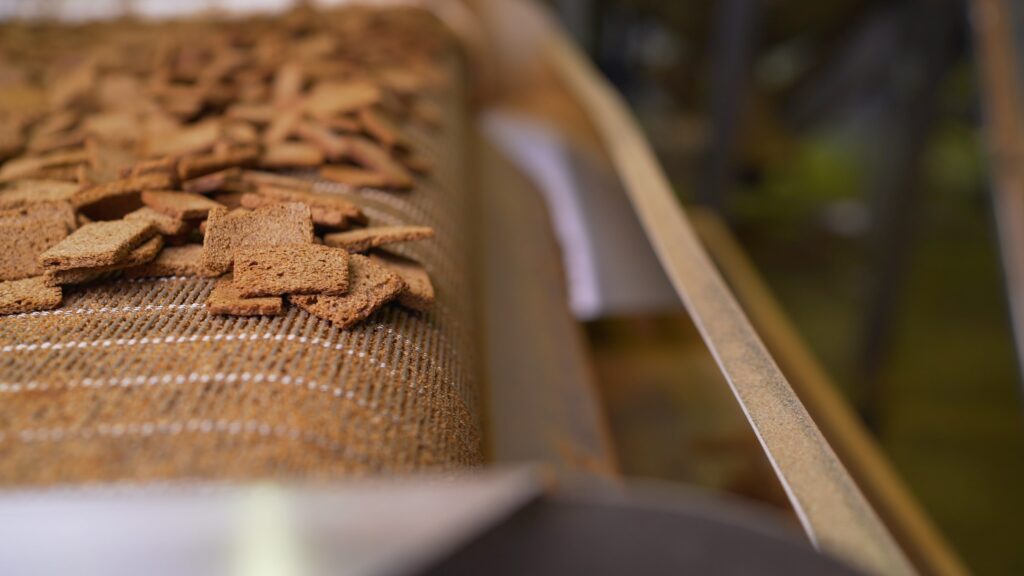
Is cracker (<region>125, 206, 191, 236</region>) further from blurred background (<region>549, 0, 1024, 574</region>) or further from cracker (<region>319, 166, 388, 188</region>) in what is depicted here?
blurred background (<region>549, 0, 1024, 574</region>)

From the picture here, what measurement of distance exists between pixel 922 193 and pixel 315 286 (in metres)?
2.06

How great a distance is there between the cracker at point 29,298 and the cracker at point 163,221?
0.29 feet

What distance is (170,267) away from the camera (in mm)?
561

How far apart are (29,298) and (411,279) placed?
9.9 inches

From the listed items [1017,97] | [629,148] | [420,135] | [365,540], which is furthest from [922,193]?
[365,540]

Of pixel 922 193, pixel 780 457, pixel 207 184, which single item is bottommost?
pixel 922 193

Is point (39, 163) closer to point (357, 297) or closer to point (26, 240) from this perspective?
point (26, 240)

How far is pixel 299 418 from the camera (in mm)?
412

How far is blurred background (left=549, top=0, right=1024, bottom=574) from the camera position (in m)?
1.32

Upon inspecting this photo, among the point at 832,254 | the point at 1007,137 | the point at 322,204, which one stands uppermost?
the point at 322,204

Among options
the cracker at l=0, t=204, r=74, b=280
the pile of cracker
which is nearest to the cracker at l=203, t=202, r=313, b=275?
the pile of cracker

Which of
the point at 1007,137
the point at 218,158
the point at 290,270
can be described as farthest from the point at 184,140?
the point at 1007,137

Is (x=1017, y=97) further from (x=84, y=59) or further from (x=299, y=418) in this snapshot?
(x=84, y=59)

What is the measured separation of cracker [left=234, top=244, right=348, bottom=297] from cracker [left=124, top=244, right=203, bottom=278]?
4 centimetres
